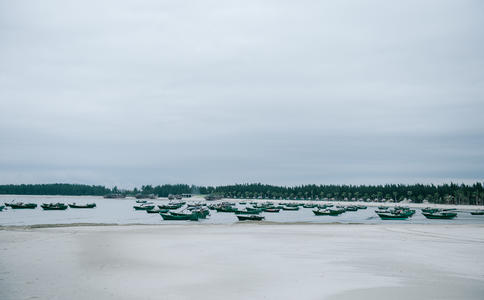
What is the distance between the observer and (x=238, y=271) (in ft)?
62.9

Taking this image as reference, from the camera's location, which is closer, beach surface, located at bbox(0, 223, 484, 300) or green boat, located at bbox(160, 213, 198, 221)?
beach surface, located at bbox(0, 223, 484, 300)

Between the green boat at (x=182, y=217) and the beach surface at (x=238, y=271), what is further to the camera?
the green boat at (x=182, y=217)

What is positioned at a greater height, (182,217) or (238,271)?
(238,271)

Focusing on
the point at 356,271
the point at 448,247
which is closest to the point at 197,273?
the point at 356,271

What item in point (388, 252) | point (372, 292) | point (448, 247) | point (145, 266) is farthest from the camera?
point (448, 247)

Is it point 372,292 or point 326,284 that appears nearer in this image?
point 372,292

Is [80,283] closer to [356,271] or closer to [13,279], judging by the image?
[13,279]

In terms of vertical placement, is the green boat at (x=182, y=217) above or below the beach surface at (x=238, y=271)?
below

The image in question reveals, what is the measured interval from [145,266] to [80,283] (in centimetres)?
467

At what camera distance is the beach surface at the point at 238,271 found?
14.9 m

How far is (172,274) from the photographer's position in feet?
60.3

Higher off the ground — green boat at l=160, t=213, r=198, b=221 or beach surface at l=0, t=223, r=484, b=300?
beach surface at l=0, t=223, r=484, b=300

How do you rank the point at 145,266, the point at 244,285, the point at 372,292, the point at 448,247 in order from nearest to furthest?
the point at 372,292 → the point at 244,285 → the point at 145,266 → the point at 448,247

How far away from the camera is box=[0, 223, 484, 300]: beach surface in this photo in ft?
48.8
